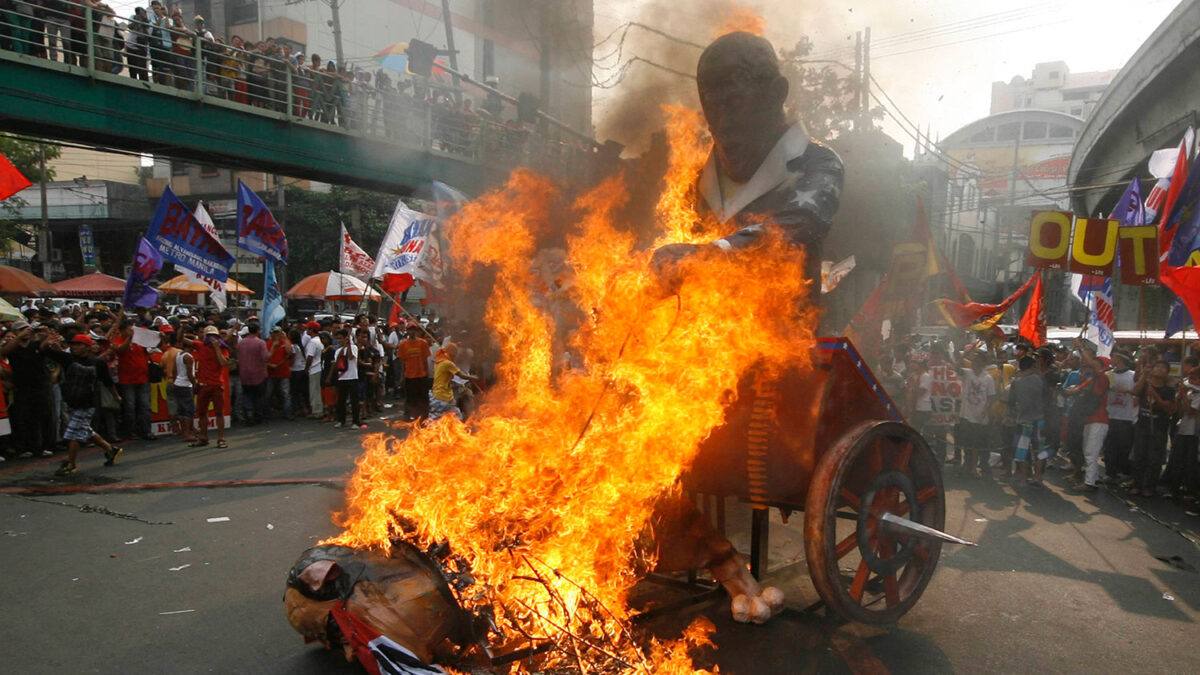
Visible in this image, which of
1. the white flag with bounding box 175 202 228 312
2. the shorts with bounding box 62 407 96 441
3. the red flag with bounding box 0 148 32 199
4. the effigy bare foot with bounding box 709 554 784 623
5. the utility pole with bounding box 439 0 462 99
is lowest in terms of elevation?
the shorts with bounding box 62 407 96 441

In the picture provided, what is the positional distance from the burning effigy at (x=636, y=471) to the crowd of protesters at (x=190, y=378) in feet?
8.12

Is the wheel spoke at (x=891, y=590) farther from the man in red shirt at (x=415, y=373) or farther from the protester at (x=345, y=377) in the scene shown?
the protester at (x=345, y=377)

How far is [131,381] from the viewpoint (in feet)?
39.3

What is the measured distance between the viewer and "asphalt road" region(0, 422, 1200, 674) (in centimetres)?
422

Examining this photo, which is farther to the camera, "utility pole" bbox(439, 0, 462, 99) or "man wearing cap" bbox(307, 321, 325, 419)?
"utility pole" bbox(439, 0, 462, 99)

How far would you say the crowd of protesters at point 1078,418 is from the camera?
970 cm

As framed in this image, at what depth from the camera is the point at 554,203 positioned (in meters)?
4.95

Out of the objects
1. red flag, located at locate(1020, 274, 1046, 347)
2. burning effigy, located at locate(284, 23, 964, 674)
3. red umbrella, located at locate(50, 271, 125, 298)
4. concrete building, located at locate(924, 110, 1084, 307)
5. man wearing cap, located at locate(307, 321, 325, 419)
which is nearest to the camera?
burning effigy, located at locate(284, 23, 964, 674)

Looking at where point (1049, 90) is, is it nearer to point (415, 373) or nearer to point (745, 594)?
point (415, 373)

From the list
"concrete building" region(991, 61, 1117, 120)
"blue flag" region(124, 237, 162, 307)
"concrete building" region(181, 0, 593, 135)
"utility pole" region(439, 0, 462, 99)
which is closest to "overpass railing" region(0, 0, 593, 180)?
"utility pole" region(439, 0, 462, 99)

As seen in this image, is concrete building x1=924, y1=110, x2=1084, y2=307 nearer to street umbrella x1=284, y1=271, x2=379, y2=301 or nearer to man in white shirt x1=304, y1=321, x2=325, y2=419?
street umbrella x1=284, y1=271, x2=379, y2=301

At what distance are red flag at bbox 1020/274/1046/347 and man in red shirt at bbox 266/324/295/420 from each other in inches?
531

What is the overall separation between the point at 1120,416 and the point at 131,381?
14205mm

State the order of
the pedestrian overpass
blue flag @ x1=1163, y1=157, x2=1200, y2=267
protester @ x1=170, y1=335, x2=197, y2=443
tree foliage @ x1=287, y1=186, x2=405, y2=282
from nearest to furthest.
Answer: blue flag @ x1=1163, y1=157, x2=1200, y2=267
protester @ x1=170, y1=335, x2=197, y2=443
the pedestrian overpass
tree foliage @ x1=287, y1=186, x2=405, y2=282
